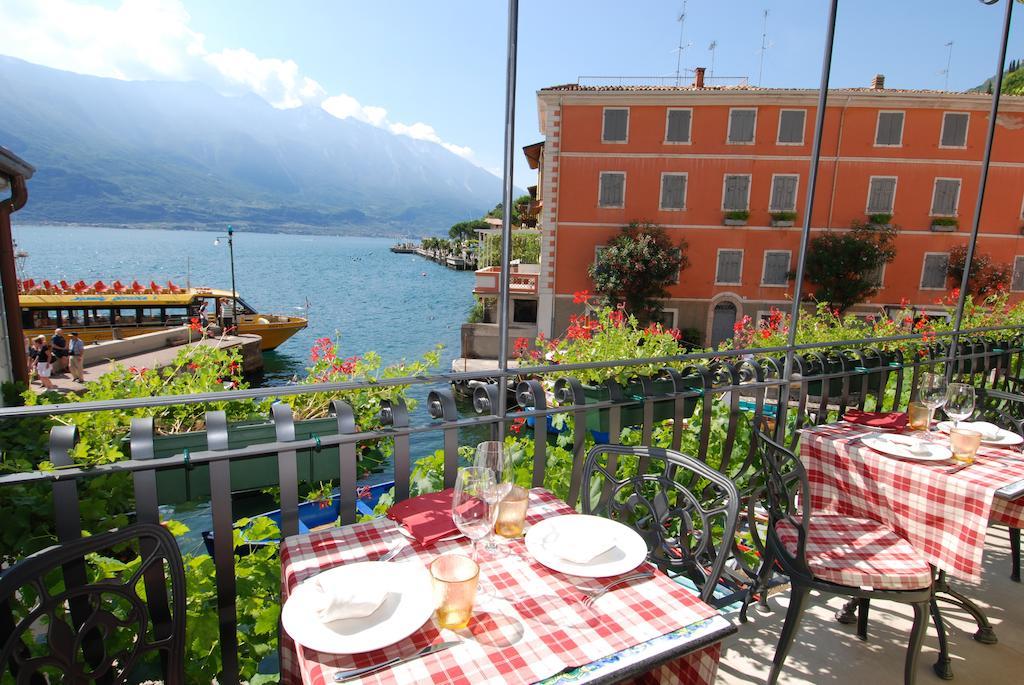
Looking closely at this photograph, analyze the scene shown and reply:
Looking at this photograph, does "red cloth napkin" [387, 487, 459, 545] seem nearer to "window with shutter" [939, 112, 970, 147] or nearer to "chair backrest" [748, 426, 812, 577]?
"chair backrest" [748, 426, 812, 577]

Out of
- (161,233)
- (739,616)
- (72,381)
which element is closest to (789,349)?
(739,616)

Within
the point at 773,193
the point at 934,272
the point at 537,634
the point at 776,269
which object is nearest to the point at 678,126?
the point at 773,193

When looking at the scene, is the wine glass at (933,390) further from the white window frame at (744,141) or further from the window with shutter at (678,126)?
the white window frame at (744,141)

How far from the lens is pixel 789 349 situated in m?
2.51

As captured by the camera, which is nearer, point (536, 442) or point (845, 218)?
point (536, 442)

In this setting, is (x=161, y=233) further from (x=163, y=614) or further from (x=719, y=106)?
(x=163, y=614)

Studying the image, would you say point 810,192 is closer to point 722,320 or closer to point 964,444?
point 964,444

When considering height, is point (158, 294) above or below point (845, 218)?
below

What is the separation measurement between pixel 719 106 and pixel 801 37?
19.6 meters

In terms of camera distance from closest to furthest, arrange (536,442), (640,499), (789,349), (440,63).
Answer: (640,499) < (536,442) < (789,349) < (440,63)

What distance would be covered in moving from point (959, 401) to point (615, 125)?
20.4 meters

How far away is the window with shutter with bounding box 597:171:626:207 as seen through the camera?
69.6 ft

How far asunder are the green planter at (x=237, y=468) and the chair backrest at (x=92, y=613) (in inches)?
8.0

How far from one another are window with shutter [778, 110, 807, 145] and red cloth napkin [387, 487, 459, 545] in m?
23.2
